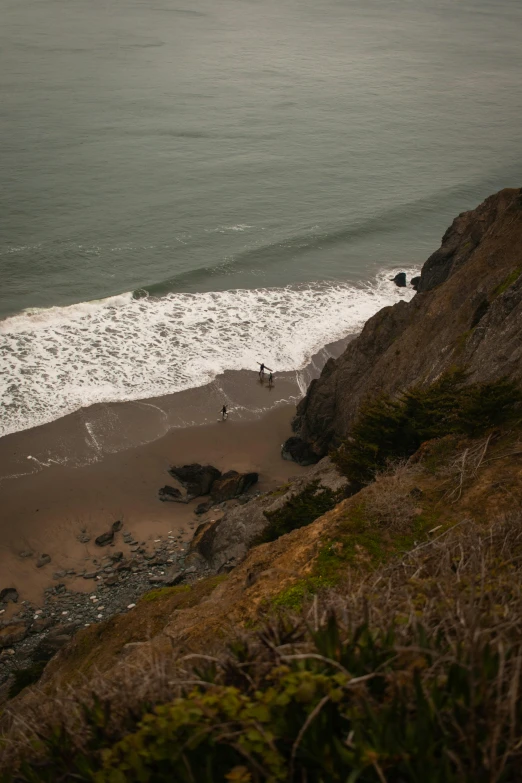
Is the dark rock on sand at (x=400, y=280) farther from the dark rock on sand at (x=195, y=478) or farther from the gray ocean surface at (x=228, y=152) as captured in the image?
the dark rock on sand at (x=195, y=478)

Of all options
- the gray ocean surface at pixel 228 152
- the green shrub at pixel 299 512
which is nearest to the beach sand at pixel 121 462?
the green shrub at pixel 299 512

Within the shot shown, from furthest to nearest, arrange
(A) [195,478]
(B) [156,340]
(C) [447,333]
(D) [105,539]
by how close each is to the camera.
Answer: (B) [156,340], (A) [195,478], (C) [447,333], (D) [105,539]

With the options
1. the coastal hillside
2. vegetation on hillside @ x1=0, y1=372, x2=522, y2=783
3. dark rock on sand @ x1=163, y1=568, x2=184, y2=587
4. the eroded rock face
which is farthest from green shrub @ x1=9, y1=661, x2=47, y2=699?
vegetation on hillside @ x1=0, y1=372, x2=522, y2=783

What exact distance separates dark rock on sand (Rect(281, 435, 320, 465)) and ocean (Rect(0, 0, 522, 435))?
679 centimetres

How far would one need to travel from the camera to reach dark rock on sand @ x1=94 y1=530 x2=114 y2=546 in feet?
71.6

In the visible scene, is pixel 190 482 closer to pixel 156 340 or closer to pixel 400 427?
pixel 400 427

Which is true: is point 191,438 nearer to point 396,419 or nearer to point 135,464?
point 135,464

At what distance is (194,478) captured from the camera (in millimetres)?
25031

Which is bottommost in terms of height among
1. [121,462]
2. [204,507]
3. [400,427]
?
[204,507]

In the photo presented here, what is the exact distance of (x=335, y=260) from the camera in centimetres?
4681

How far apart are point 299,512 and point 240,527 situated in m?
3.86

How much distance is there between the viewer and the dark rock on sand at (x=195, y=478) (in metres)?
24.5

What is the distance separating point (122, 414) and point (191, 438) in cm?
352

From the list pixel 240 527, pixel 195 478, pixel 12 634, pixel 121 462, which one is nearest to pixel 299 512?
pixel 240 527
